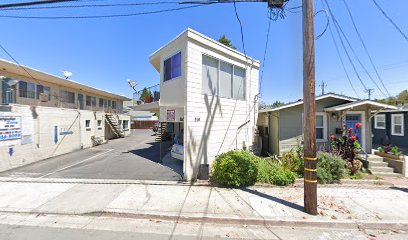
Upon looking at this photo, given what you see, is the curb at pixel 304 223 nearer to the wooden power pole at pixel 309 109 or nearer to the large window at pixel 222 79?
the wooden power pole at pixel 309 109

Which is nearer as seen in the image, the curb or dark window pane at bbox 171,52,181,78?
the curb

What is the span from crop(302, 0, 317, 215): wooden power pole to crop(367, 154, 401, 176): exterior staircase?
19.7 ft

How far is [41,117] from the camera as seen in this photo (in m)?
11.3

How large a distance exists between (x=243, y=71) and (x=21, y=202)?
10277 mm

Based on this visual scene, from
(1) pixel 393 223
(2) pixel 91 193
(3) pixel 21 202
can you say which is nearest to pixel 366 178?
(1) pixel 393 223

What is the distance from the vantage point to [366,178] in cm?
759

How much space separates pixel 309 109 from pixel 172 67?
6134 millimetres

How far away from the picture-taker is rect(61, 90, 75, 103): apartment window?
1576 centimetres

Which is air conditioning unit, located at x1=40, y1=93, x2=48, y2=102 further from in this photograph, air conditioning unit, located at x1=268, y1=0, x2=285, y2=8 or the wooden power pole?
the wooden power pole

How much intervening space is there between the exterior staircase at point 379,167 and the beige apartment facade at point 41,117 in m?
17.4

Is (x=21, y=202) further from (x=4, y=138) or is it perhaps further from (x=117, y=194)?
(x=4, y=138)

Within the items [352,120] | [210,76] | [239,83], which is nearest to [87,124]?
[210,76]

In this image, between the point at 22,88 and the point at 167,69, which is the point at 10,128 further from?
the point at 167,69

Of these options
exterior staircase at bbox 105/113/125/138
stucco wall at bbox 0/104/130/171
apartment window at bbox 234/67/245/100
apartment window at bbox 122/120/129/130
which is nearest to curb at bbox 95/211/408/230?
apartment window at bbox 234/67/245/100
